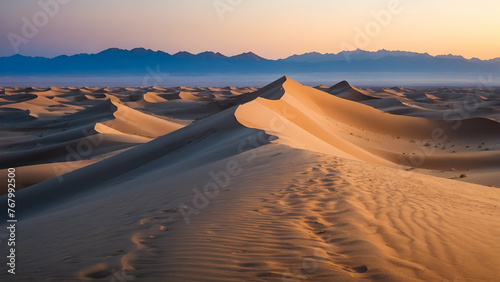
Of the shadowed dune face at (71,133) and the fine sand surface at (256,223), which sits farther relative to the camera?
the shadowed dune face at (71,133)

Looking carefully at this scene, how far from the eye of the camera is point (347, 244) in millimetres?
4320

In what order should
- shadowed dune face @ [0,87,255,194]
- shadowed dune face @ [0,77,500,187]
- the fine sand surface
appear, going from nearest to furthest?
the fine sand surface → shadowed dune face @ [0,77,500,187] → shadowed dune face @ [0,87,255,194]

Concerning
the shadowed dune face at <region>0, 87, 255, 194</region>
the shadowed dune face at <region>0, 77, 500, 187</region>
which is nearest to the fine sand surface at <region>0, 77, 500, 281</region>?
the shadowed dune face at <region>0, 77, 500, 187</region>

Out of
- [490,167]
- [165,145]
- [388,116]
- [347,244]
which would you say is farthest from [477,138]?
[347,244]

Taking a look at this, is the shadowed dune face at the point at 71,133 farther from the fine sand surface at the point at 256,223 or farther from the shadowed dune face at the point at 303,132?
the fine sand surface at the point at 256,223

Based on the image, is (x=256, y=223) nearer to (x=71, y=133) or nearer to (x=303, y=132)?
(x=303, y=132)

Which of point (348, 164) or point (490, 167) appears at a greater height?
point (348, 164)

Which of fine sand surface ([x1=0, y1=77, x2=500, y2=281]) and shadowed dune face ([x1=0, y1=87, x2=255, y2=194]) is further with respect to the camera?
shadowed dune face ([x1=0, y1=87, x2=255, y2=194])

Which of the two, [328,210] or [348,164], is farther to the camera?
[348,164]

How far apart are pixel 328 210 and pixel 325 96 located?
28282mm

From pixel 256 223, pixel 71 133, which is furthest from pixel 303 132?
pixel 71 133

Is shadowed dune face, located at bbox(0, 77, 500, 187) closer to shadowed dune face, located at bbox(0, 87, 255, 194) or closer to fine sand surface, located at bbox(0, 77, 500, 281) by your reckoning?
shadowed dune face, located at bbox(0, 87, 255, 194)

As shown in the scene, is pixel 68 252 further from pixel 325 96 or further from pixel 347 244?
pixel 325 96

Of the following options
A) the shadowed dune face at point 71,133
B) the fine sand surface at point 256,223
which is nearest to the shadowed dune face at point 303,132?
the shadowed dune face at point 71,133
